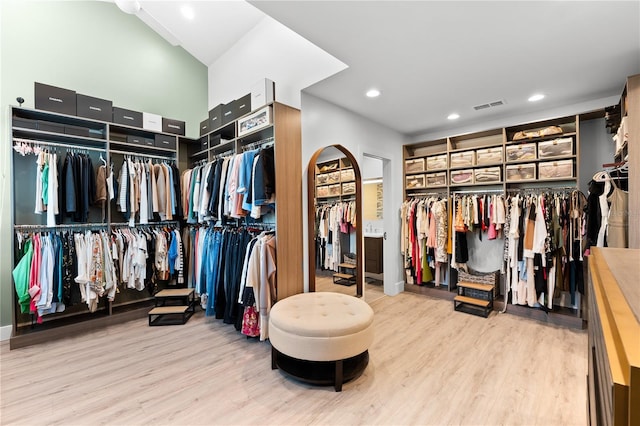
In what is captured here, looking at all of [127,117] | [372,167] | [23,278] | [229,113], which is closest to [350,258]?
[372,167]

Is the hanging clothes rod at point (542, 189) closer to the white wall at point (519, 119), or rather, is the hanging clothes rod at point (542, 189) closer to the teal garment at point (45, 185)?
the white wall at point (519, 119)

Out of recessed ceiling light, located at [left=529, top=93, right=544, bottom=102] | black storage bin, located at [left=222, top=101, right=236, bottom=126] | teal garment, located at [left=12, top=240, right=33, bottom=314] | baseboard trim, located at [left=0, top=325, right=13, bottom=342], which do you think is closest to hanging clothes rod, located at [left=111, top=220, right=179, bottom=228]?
teal garment, located at [left=12, top=240, right=33, bottom=314]

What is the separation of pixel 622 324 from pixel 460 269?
4031mm

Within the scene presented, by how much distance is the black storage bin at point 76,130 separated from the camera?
9.99 feet

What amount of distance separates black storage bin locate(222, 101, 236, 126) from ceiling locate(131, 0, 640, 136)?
98cm

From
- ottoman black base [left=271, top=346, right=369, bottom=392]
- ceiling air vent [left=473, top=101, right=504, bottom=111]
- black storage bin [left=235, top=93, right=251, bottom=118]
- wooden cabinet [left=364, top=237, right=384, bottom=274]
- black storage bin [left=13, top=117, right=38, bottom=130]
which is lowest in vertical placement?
ottoman black base [left=271, top=346, right=369, bottom=392]

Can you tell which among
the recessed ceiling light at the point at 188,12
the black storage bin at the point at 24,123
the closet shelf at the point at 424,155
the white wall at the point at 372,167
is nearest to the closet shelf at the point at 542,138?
the closet shelf at the point at 424,155

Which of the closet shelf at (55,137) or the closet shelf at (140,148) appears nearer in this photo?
the closet shelf at (55,137)

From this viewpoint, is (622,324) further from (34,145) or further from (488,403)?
(34,145)

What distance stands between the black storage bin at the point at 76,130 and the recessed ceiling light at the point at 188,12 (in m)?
1.89

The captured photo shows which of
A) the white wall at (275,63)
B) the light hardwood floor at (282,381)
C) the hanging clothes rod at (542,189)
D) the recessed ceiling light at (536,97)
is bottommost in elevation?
the light hardwood floor at (282,381)

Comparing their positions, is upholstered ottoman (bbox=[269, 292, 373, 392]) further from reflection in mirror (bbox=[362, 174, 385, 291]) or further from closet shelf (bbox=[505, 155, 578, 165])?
closet shelf (bbox=[505, 155, 578, 165])

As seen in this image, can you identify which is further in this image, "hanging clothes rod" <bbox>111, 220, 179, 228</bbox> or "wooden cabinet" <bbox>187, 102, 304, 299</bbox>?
"hanging clothes rod" <bbox>111, 220, 179, 228</bbox>

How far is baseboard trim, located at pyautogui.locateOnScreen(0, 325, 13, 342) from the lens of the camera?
2867mm
